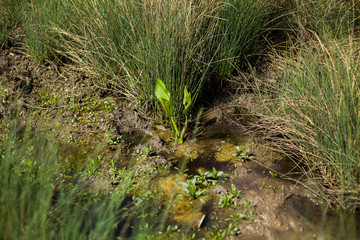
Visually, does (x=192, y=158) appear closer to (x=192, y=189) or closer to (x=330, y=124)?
(x=192, y=189)

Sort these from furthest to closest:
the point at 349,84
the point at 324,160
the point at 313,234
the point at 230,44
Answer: the point at 230,44 → the point at 324,160 → the point at 349,84 → the point at 313,234

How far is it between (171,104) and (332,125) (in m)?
1.15

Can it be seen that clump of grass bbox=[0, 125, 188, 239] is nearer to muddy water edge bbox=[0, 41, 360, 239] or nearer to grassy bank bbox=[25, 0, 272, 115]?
muddy water edge bbox=[0, 41, 360, 239]

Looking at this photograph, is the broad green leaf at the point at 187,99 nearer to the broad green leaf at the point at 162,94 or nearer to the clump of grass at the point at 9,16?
the broad green leaf at the point at 162,94

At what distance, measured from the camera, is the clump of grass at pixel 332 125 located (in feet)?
5.94

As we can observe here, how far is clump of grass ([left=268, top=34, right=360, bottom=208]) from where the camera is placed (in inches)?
71.2

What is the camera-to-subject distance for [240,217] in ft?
6.12

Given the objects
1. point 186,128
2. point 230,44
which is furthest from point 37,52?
point 230,44

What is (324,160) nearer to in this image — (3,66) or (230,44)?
(230,44)

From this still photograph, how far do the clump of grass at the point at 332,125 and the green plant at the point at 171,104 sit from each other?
73 cm

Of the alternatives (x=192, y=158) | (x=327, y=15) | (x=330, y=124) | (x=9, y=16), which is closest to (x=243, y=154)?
(x=192, y=158)

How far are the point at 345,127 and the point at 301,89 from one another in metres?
0.49

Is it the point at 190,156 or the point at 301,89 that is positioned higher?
the point at 301,89

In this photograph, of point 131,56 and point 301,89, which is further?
point 131,56
